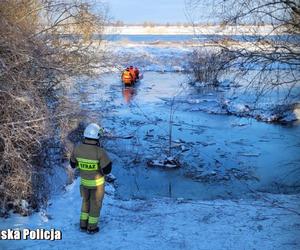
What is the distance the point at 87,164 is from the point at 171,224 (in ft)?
5.67

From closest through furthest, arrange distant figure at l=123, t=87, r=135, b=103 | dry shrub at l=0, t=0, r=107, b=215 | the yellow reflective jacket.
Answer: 1. the yellow reflective jacket
2. dry shrub at l=0, t=0, r=107, b=215
3. distant figure at l=123, t=87, r=135, b=103

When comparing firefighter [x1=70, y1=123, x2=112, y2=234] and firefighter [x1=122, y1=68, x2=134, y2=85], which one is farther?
firefighter [x1=122, y1=68, x2=134, y2=85]

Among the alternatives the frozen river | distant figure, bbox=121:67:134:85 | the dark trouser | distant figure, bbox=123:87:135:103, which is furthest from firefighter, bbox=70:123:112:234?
distant figure, bbox=121:67:134:85

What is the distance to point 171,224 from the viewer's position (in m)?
7.41

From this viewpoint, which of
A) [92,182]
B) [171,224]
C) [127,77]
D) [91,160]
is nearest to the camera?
[91,160]

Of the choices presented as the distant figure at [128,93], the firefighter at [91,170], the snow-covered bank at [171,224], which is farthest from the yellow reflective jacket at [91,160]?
the distant figure at [128,93]

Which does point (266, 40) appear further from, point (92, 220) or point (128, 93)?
point (128, 93)

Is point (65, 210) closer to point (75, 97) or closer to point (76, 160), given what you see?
point (76, 160)

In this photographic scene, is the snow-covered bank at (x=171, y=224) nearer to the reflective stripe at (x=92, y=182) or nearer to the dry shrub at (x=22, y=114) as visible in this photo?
the dry shrub at (x=22, y=114)

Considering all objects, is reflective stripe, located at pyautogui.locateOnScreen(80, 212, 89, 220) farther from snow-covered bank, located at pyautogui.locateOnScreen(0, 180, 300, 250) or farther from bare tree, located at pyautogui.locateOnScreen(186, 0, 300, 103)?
bare tree, located at pyautogui.locateOnScreen(186, 0, 300, 103)

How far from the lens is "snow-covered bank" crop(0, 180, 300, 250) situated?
6.55 meters

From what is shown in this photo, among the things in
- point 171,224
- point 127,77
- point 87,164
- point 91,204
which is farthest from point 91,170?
point 127,77

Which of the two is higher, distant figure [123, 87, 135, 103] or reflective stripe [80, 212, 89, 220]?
reflective stripe [80, 212, 89, 220]

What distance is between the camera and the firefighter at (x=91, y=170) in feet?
22.1
